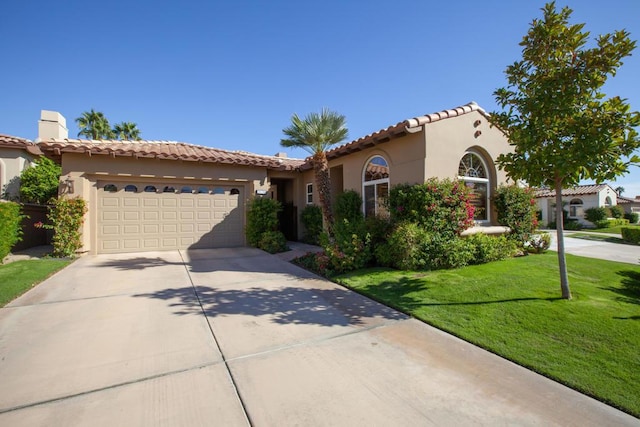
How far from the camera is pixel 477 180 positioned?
997 cm

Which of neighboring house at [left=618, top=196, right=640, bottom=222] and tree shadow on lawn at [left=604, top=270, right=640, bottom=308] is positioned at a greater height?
neighboring house at [left=618, top=196, right=640, bottom=222]

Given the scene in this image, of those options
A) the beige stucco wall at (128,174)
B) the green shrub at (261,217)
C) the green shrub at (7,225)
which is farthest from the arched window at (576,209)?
Answer: the green shrub at (7,225)

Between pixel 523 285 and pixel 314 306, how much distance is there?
4377 millimetres

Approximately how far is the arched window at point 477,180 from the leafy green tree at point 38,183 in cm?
1661

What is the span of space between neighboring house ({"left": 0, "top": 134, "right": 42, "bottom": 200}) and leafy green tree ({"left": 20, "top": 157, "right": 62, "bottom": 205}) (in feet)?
1.06

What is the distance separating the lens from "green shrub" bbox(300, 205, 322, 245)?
12.7 metres

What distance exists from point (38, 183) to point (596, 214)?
126 feet

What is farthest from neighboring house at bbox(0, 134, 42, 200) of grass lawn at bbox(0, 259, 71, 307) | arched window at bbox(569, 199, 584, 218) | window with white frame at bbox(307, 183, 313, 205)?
arched window at bbox(569, 199, 584, 218)

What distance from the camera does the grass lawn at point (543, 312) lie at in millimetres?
3211

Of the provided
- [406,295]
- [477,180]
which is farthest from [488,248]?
[406,295]

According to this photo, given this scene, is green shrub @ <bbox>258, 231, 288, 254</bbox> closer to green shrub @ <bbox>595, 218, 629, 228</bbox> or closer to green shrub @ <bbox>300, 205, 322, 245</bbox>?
green shrub @ <bbox>300, 205, 322, 245</bbox>

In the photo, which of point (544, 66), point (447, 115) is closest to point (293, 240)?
point (447, 115)

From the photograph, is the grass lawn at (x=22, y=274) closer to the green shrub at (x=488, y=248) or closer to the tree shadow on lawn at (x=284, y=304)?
the tree shadow on lawn at (x=284, y=304)

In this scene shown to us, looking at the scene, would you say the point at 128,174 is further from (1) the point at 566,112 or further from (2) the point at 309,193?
(1) the point at 566,112
